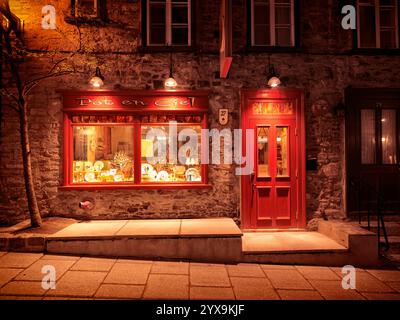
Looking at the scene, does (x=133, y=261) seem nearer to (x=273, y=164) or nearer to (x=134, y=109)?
(x=134, y=109)

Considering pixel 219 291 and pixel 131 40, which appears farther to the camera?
pixel 131 40

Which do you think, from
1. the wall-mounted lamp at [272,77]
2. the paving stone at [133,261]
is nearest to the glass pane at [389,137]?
the wall-mounted lamp at [272,77]

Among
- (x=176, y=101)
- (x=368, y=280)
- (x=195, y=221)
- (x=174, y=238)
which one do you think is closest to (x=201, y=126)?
(x=176, y=101)

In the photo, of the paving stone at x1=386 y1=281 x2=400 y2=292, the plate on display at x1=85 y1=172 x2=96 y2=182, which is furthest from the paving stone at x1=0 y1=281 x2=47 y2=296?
the paving stone at x1=386 y1=281 x2=400 y2=292

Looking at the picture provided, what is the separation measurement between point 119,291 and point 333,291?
3.47 meters

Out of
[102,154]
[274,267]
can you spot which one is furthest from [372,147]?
[102,154]

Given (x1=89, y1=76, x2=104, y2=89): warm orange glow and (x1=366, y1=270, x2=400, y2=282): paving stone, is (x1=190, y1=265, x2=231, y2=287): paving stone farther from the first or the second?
(x1=89, y1=76, x2=104, y2=89): warm orange glow

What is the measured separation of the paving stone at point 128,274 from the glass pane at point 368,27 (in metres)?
8.06

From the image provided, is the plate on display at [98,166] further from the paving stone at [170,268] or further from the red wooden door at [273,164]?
the red wooden door at [273,164]

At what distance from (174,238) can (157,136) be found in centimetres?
296

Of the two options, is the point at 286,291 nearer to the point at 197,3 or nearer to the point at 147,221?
the point at 147,221

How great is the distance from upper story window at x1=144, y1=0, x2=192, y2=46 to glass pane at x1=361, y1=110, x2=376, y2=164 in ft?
17.1

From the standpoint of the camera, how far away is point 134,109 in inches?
328

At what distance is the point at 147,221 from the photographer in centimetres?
809
